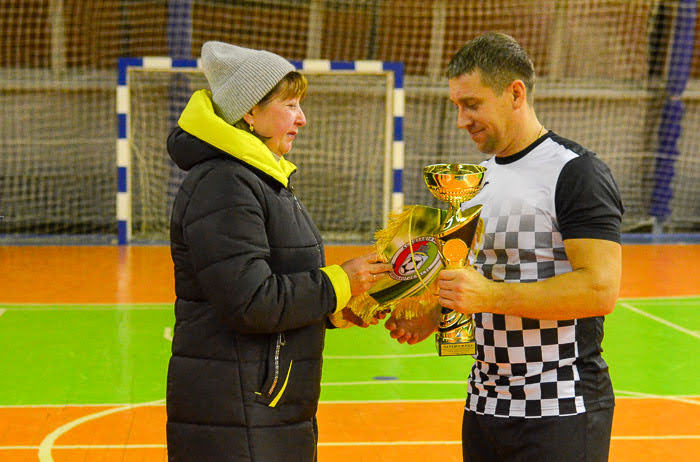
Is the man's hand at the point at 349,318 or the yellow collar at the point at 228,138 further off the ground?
the yellow collar at the point at 228,138

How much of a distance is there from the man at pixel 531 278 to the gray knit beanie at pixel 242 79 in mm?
511

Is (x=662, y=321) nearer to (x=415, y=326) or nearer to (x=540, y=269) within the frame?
(x=415, y=326)

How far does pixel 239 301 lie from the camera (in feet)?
7.03

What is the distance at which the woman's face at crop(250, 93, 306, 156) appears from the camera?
7.68ft

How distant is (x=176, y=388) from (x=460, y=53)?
1198 millimetres

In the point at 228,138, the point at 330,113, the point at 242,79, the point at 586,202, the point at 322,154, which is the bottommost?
the point at 322,154

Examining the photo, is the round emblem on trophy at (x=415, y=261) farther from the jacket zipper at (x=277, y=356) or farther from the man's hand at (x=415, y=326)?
the jacket zipper at (x=277, y=356)

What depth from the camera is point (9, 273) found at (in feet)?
29.8

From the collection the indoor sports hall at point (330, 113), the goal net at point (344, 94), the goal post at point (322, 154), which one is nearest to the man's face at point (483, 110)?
the indoor sports hall at point (330, 113)

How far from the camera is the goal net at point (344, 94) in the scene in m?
12.3

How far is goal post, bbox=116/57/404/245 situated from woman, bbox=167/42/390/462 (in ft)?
29.1

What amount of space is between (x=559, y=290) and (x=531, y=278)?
5.8 inches

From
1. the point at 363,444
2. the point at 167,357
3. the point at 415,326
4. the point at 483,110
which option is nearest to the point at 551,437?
the point at 415,326

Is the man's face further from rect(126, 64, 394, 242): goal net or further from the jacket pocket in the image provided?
rect(126, 64, 394, 242): goal net
